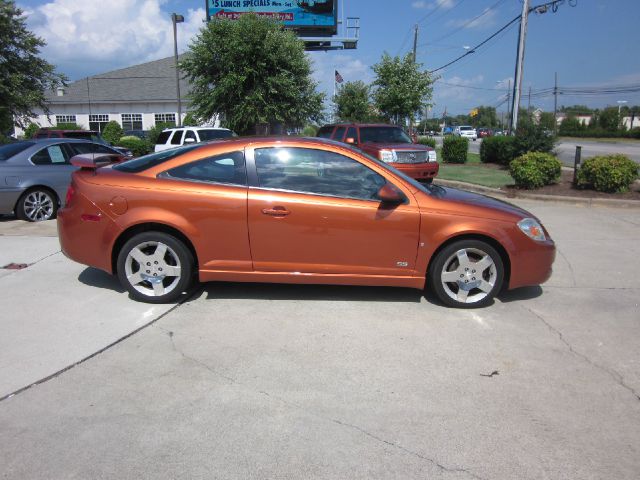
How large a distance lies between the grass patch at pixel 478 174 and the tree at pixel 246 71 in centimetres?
689

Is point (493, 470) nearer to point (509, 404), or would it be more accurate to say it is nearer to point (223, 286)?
point (509, 404)

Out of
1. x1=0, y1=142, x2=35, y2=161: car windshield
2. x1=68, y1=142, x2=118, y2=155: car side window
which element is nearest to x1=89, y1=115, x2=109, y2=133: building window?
x1=68, y1=142, x2=118, y2=155: car side window

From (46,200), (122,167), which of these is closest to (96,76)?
(46,200)

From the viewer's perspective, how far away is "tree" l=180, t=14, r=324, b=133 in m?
19.5

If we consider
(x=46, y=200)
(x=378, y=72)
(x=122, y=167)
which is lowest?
(x=46, y=200)

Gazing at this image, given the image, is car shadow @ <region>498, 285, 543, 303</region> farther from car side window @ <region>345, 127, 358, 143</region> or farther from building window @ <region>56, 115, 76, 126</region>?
building window @ <region>56, 115, 76, 126</region>

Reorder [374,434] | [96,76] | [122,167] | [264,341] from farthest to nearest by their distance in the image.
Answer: [96,76], [122,167], [264,341], [374,434]

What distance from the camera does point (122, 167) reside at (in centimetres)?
530

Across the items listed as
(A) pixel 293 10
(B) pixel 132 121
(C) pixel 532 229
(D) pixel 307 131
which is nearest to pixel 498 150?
(C) pixel 532 229

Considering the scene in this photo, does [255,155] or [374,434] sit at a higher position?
[255,155]

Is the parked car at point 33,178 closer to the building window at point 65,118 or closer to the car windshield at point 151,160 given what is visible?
the car windshield at point 151,160

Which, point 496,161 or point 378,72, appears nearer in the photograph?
point 496,161

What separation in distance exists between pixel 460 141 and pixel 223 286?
16726mm

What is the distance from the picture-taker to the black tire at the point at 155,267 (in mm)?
4891
